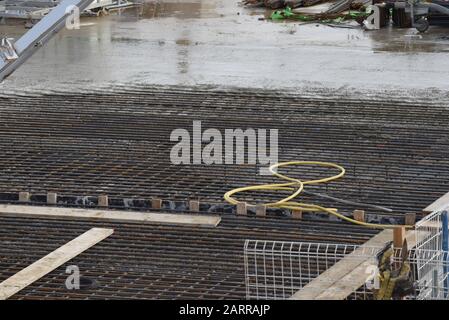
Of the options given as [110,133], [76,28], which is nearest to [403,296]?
[110,133]

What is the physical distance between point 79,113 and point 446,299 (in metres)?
7.72

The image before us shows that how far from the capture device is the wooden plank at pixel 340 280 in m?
8.35

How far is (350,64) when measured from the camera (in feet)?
58.0

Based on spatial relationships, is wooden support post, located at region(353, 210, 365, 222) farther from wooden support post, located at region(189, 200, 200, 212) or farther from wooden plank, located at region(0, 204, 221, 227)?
wooden support post, located at region(189, 200, 200, 212)

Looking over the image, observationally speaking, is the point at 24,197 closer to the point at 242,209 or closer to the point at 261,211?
the point at 242,209

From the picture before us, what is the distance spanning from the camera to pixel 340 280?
8586 millimetres

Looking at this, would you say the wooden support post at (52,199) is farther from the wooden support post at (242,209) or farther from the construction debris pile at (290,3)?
the construction debris pile at (290,3)

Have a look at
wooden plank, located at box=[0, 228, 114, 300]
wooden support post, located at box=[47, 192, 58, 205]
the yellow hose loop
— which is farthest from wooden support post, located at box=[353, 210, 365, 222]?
wooden support post, located at box=[47, 192, 58, 205]

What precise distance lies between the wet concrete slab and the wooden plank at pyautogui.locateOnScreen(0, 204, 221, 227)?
5396 mm

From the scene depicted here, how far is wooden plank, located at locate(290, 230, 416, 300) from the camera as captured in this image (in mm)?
8352

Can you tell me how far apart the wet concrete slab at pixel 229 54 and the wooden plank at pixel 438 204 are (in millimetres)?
4962

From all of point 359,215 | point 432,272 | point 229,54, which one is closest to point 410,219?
point 359,215

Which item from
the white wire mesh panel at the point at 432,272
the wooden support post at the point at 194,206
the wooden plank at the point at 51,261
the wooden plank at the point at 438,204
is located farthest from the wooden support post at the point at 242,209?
the white wire mesh panel at the point at 432,272

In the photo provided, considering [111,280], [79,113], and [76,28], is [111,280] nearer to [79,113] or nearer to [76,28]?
[79,113]
